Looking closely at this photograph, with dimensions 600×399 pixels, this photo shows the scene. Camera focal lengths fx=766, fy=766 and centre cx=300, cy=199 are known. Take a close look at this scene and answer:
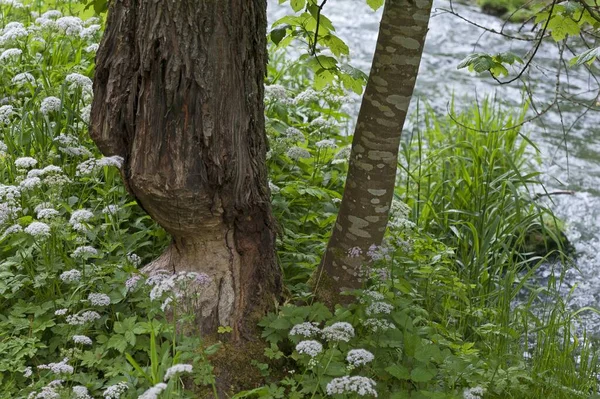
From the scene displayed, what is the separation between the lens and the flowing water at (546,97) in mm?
5152

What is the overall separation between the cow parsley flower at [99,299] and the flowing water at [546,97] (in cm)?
215

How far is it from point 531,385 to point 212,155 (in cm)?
152

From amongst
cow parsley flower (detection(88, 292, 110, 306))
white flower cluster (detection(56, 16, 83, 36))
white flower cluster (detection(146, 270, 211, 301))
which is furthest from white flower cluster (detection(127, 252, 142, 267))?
white flower cluster (detection(56, 16, 83, 36))

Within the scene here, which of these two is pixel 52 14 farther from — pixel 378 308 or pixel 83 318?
pixel 378 308

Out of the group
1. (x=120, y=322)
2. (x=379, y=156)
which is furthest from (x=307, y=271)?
(x=120, y=322)

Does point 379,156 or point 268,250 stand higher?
point 379,156

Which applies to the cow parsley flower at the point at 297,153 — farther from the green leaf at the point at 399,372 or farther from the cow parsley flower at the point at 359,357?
the cow parsley flower at the point at 359,357

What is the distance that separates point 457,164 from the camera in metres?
5.12

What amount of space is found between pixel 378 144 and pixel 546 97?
182 inches

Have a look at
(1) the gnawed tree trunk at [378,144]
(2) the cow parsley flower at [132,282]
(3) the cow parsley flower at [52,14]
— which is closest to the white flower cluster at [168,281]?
(2) the cow parsley flower at [132,282]

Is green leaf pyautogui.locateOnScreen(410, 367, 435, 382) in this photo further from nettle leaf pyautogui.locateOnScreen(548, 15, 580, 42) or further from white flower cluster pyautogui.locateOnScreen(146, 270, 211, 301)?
nettle leaf pyautogui.locateOnScreen(548, 15, 580, 42)

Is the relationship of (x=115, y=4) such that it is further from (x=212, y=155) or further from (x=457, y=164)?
(x=457, y=164)

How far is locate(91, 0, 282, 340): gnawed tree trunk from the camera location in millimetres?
2551

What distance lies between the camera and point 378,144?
2910mm
